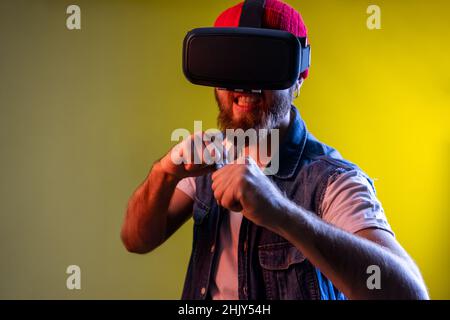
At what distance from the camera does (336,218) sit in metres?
0.75

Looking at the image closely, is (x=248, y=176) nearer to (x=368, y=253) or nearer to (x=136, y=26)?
(x=368, y=253)

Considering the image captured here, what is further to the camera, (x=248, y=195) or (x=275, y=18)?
(x=275, y=18)

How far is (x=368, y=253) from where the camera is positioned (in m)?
0.66

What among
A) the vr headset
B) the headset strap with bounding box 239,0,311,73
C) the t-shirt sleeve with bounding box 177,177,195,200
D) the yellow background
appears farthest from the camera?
the yellow background

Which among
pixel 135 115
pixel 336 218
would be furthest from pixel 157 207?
pixel 135 115

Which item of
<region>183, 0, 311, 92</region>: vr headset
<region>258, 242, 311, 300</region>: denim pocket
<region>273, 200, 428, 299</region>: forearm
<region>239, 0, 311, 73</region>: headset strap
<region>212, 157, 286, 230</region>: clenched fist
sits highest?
<region>239, 0, 311, 73</region>: headset strap

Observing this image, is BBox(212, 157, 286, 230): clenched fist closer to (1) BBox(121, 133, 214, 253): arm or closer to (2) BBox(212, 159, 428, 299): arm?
(2) BBox(212, 159, 428, 299): arm

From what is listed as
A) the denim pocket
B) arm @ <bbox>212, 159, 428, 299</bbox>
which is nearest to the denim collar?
the denim pocket

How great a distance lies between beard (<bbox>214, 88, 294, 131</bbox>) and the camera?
81 centimetres

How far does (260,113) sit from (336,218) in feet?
0.58

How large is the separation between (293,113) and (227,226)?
210 mm

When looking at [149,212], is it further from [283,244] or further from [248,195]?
[248,195]

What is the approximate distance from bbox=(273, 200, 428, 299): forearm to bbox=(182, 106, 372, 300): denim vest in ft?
0.45

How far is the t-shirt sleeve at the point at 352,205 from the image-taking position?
2.37 feet
